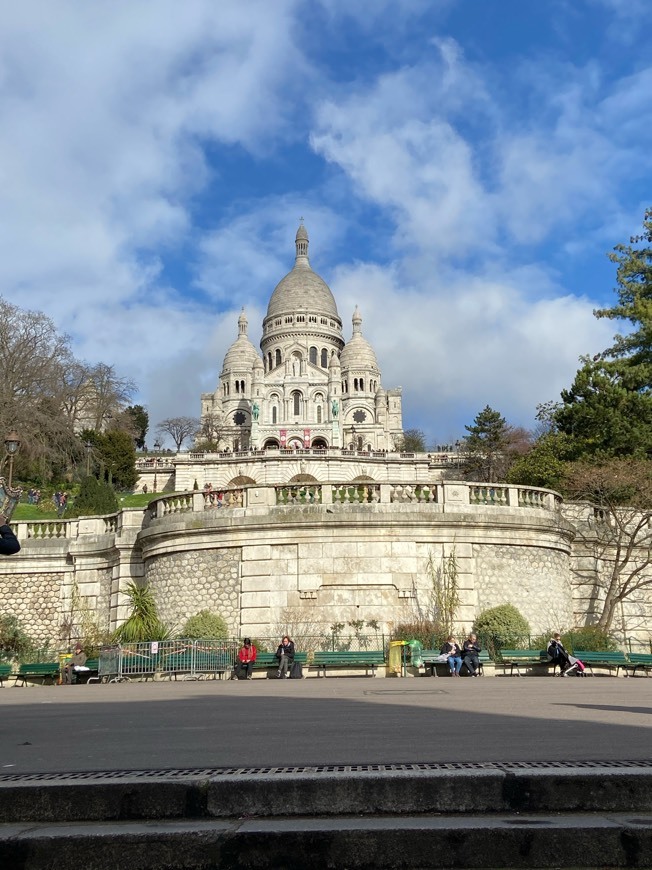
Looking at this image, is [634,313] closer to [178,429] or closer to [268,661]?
[268,661]

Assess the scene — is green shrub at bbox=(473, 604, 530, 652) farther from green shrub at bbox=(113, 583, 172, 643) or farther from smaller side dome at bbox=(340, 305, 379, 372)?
smaller side dome at bbox=(340, 305, 379, 372)

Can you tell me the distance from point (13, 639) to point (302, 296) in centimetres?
13594

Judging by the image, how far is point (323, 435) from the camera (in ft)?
436

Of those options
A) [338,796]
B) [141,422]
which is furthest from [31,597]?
[141,422]

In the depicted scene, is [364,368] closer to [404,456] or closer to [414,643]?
[404,456]

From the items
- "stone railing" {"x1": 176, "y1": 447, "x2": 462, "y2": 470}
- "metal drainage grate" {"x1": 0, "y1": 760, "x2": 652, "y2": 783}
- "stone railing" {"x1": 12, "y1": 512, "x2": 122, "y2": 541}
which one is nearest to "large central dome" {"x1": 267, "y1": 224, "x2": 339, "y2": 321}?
"stone railing" {"x1": 176, "y1": 447, "x2": 462, "y2": 470}

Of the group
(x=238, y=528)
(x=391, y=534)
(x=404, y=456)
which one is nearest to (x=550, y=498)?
(x=391, y=534)

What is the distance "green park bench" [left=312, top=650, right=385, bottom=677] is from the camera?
21688 mm

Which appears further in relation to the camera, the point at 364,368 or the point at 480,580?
the point at 364,368

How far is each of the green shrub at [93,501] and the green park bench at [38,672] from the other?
2358 centimetres

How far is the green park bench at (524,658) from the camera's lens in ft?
72.9

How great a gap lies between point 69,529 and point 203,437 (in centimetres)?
10228

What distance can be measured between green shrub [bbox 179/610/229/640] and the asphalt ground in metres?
6.45

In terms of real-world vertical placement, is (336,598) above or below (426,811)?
above
